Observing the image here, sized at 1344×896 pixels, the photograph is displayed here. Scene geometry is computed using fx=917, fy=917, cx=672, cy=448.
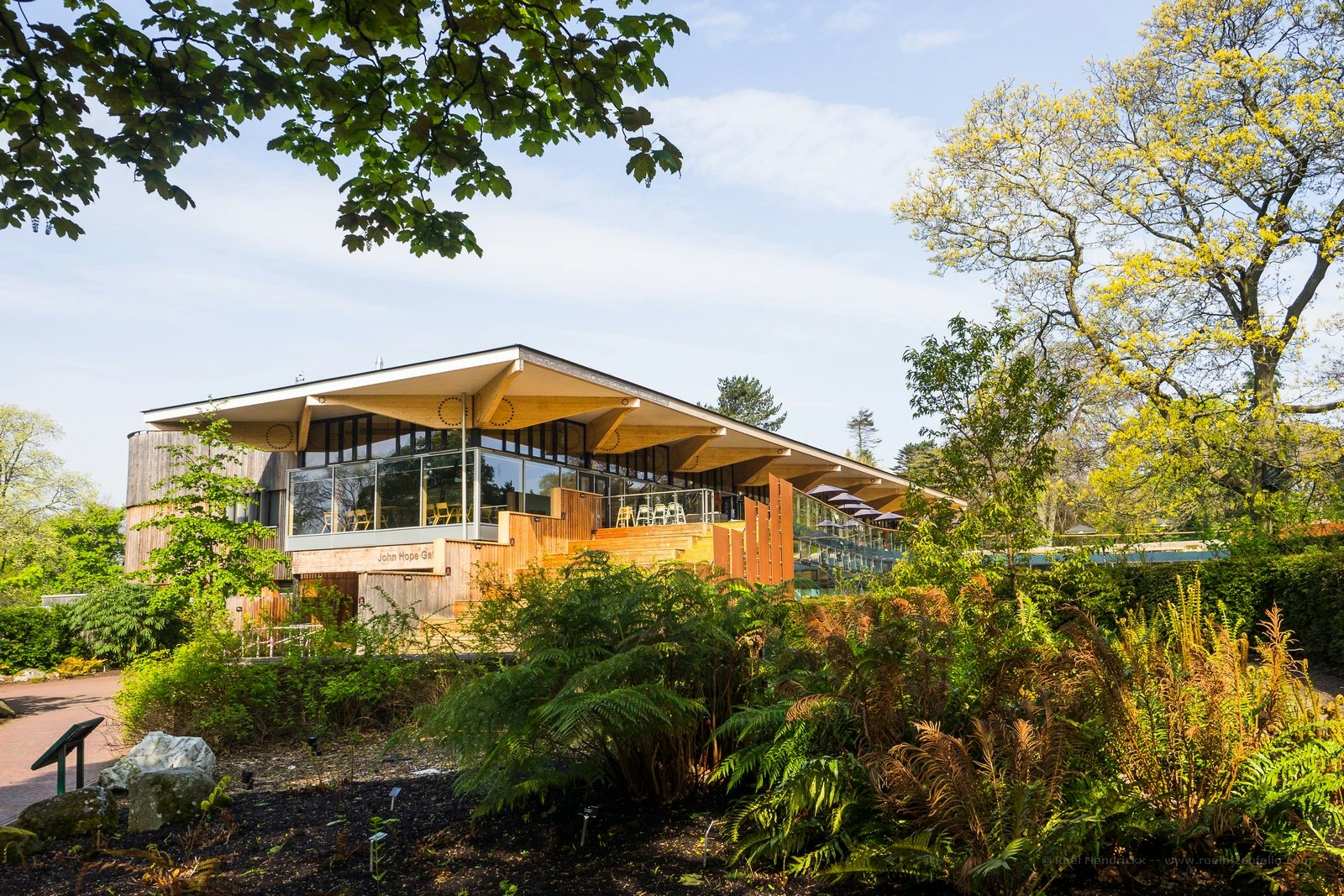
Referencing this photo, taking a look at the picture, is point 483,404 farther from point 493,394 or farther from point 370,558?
point 370,558

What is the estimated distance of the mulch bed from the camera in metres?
3.67

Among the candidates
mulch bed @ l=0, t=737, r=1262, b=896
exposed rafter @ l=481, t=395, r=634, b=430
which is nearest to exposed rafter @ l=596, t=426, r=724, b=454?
exposed rafter @ l=481, t=395, r=634, b=430

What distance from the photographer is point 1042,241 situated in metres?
20.5

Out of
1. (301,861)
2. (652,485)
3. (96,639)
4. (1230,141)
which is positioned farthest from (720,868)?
(652,485)

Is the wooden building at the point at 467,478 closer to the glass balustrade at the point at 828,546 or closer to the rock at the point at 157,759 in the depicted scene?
the glass balustrade at the point at 828,546

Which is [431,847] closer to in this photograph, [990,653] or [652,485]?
[990,653]

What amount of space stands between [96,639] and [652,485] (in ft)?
46.0

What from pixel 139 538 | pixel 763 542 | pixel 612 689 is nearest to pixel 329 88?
pixel 612 689

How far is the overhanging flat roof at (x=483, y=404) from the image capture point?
18078mm

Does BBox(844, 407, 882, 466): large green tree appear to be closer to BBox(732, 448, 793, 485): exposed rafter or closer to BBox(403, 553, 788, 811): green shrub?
BBox(732, 448, 793, 485): exposed rafter

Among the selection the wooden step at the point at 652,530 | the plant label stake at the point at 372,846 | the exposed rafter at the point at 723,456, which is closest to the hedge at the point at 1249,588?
the plant label stake at the point at 372,846

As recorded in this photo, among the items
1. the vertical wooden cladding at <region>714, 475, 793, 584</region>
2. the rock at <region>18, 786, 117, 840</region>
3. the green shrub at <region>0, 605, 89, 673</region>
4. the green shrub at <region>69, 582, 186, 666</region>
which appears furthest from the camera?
the green shrub at <region>0, 605, 89, 673</region>

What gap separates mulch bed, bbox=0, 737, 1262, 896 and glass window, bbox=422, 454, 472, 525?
1427cm

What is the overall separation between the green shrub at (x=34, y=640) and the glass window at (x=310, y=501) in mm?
5003
